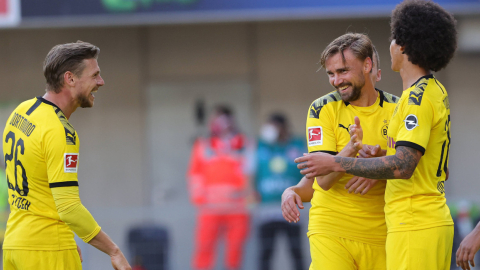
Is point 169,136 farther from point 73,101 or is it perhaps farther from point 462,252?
point 462,252

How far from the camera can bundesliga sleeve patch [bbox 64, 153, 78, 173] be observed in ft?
10.2

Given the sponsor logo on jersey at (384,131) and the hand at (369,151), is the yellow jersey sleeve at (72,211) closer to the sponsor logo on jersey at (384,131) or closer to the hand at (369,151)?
the hand at (369,151)

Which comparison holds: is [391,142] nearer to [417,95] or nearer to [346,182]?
[417,95]

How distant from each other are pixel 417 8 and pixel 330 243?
1.46 meters

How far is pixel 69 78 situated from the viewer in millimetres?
3348

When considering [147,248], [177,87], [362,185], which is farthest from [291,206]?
[177,87]

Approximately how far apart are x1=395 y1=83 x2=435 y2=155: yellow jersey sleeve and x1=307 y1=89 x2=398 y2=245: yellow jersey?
0.46m

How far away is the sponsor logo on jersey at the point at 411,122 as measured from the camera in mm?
2855

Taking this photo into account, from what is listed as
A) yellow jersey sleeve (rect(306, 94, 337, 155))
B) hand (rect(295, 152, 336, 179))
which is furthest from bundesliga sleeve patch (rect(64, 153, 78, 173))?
yellow jersey sleeve (rect(306, 94, 337, 155))

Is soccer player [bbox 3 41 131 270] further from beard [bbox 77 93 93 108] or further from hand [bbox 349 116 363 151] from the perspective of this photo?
hand [bbox 349 116 363 151]

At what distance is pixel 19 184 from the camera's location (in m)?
3.23

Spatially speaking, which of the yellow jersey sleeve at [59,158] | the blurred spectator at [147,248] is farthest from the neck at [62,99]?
the blurred spectator at [147,248]

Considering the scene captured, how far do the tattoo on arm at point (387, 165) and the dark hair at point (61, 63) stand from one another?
1.68 metres

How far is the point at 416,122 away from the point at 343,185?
2.42 ft
